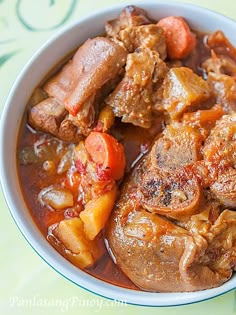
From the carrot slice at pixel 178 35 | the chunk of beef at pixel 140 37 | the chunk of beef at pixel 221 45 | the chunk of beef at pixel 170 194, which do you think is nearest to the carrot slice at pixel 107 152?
the chunk of beef at pixel 170 194

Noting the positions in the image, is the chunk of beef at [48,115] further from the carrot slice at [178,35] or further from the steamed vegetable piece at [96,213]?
the carrot slice at [178,35]

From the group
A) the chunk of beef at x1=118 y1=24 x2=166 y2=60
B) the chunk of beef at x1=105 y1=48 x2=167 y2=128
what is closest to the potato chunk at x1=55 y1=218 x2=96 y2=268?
the chunk of beef at x1=105 y1=48 x2=167 y2=128

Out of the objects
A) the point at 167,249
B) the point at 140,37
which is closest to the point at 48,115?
the point at 140,37

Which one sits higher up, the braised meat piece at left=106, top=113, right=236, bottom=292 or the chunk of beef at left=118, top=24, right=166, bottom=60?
the chunk of beef at left=118, top=24, right=166, bottom=60

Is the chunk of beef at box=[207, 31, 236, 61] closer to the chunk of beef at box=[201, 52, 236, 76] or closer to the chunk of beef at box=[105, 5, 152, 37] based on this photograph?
the chunk of beef at box=[201, 52, 236, 76]

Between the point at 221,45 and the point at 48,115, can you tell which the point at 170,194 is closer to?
the point at 48,115

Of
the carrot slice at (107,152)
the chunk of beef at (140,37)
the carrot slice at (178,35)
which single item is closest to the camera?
the carrot slice at (107,152)
